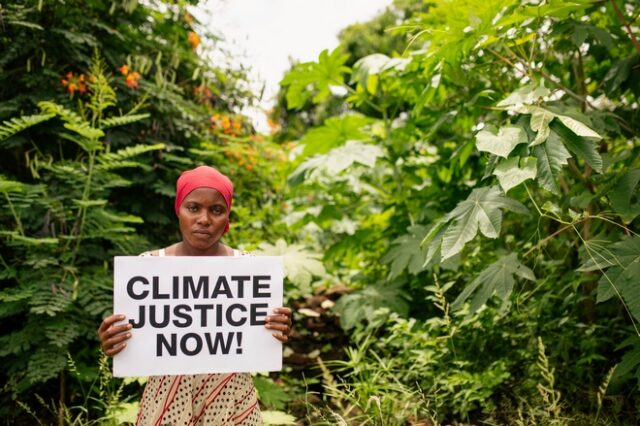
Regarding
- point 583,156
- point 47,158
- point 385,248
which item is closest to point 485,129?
point 583,156

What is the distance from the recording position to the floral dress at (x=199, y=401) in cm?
167

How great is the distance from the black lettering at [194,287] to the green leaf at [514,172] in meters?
0.97

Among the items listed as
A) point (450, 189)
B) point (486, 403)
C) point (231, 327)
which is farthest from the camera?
point (450, 189)

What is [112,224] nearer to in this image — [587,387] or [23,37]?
[23,37]

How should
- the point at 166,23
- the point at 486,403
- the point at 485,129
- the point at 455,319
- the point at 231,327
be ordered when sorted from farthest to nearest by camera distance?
the point at 166,23 → the point at 455,319 → the point at 486,403 → the point at 485,129 → the point at 231,327

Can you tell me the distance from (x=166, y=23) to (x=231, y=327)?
8.41ft

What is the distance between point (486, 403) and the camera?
8.00 ft

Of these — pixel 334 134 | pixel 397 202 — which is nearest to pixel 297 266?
pixel 397 202

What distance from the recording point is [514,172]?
68.1 inches

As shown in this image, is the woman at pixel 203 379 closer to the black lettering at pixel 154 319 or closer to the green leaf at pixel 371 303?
the black lettering at pixel 154 319

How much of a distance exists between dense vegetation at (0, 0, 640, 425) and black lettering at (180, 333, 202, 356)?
48 cm

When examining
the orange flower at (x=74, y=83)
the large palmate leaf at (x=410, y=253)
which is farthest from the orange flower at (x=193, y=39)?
the large palmate leaf at (x=410, y=253)

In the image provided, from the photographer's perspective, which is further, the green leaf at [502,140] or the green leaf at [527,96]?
the green leaf at [527,96]

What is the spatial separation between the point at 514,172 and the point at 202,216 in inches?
39.2
